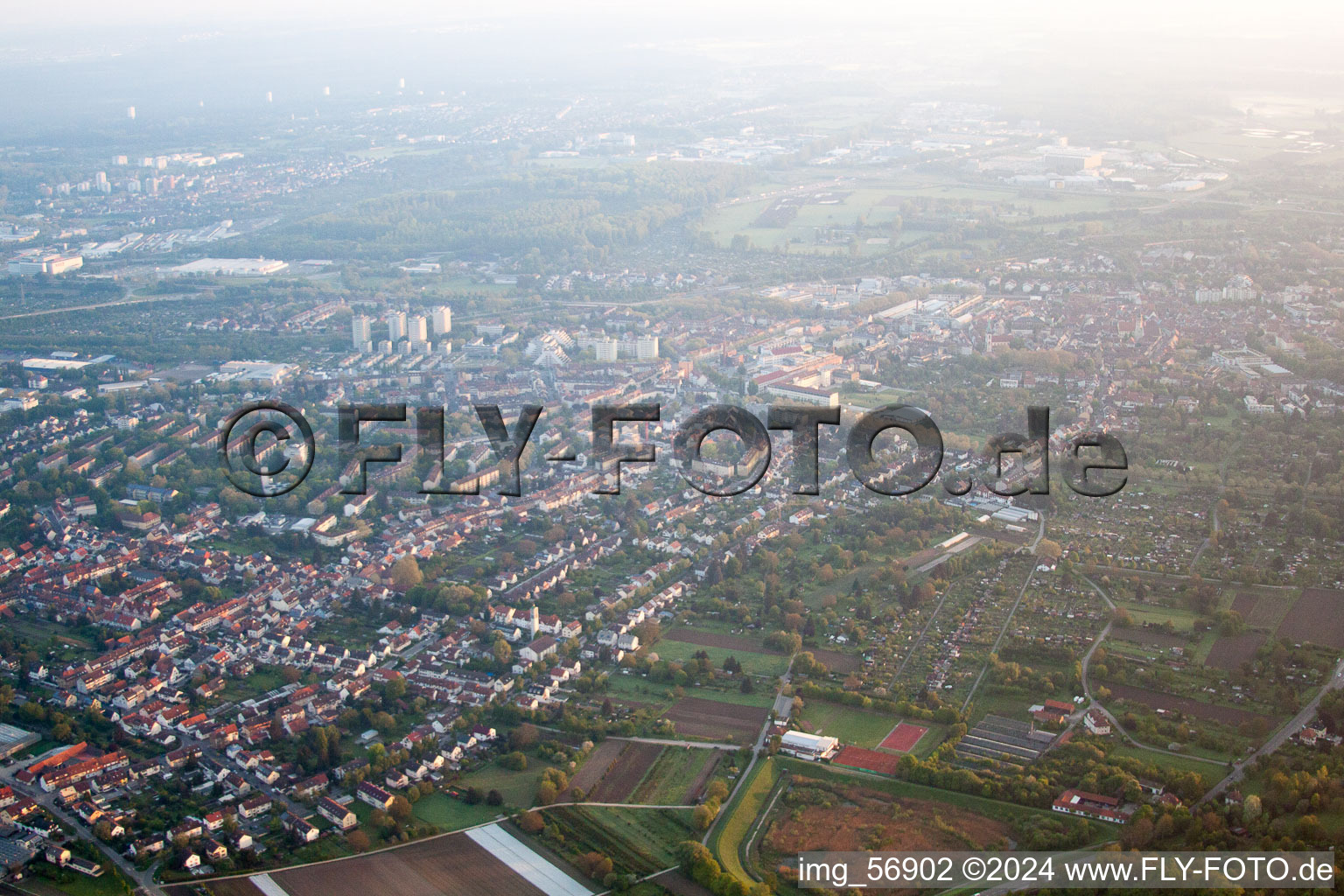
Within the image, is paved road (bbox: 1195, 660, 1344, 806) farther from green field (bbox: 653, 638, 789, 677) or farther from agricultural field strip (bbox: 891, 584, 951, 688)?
green field (bbox: 653, 638, 789, 677)

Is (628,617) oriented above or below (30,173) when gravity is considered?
below

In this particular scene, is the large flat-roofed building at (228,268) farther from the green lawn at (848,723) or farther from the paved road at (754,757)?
the green lawn at (848,723)

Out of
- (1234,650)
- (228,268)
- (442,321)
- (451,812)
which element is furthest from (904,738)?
(228,268)

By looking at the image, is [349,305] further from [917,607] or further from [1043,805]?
[1043,805]

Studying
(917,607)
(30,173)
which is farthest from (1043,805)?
(30,173)

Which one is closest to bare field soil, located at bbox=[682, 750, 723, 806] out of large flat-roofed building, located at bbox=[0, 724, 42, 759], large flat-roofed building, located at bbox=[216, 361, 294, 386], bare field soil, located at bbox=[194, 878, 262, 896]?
bare field soil, located at bbox=[194, 878, 262, 896]

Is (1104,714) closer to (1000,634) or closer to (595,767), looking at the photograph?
(1000,634)
